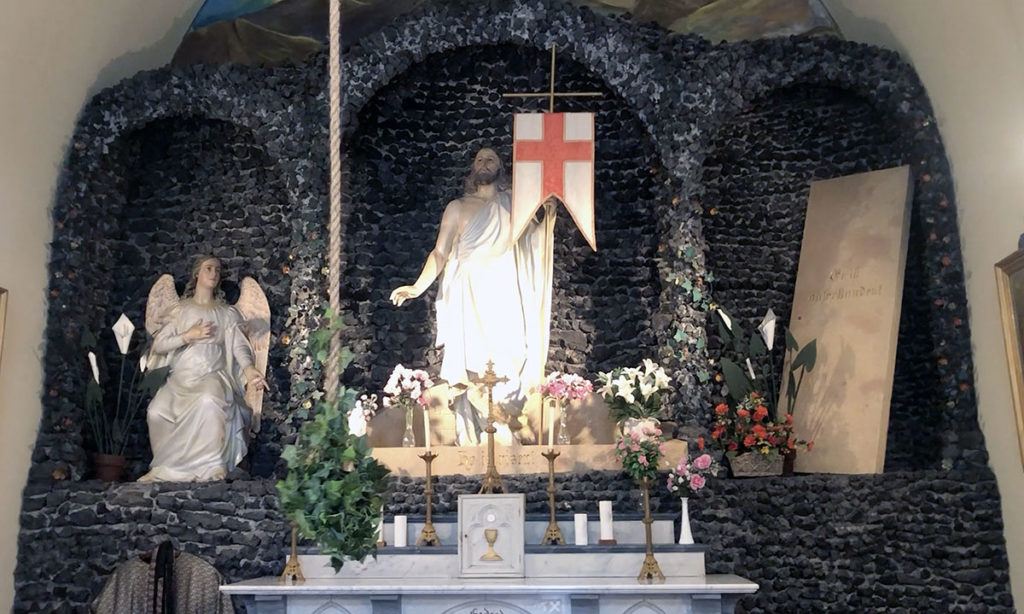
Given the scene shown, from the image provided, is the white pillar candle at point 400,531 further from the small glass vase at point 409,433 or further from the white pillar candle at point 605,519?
the white pillar candle at point 605,519

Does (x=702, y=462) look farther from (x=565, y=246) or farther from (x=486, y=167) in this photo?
(x=486, y=167)

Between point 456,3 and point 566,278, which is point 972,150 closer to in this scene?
point 566,278

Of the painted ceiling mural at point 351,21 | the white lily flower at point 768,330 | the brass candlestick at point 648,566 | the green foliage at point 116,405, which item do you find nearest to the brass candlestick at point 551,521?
the brass candlestick at point 648,566

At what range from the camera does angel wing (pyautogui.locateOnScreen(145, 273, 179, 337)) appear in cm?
840

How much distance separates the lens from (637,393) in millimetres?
7344

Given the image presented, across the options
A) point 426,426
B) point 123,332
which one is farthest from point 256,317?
point 426,426

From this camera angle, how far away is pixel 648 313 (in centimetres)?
877

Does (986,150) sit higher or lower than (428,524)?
→ higher

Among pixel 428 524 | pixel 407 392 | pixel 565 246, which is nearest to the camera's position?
pixel 428 524

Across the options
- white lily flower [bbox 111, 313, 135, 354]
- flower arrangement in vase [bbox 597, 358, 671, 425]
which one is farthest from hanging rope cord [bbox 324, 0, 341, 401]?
white lily flower [bbox 111, 313, 135, 354]

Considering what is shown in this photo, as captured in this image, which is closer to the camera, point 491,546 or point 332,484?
point 332,484

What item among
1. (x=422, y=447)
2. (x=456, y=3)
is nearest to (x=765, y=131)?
(x=456, y=3)

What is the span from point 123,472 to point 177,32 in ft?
12.3

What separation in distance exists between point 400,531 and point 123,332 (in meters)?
2.92
